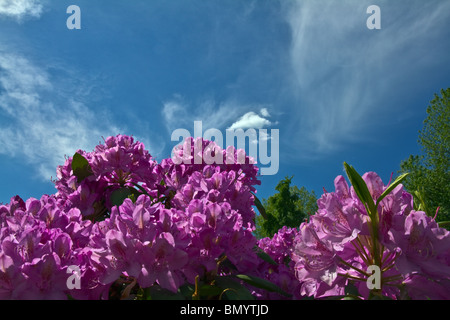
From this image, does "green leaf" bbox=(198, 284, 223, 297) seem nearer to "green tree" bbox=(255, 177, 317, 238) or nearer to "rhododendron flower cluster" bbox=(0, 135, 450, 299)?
"rhododendron flower cluster" bbox=(0, 135, 450, 299)

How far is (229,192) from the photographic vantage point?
8.66 ft

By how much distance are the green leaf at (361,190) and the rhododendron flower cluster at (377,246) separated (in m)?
0.06

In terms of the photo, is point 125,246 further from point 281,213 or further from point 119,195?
point 281,213

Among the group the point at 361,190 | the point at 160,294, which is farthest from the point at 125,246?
the point at 361,190

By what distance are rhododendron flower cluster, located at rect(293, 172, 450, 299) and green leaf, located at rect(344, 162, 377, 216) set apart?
56mm

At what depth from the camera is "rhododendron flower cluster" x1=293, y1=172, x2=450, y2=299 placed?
162 cm

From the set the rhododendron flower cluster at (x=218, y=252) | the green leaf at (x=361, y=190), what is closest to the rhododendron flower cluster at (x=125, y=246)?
the rhododendron flower cluster at (x=218, y=252)

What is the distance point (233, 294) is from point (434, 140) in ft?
68.2

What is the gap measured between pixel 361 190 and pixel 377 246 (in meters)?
0.27

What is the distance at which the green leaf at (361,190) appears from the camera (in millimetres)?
1600

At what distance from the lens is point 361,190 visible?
1.61 meters
